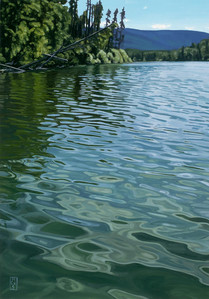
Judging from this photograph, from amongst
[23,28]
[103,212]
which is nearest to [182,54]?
[23,28]

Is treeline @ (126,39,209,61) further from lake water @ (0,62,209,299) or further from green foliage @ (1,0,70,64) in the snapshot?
lake water @ (0,62,209,299)

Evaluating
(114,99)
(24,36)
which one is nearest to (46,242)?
(114,99)

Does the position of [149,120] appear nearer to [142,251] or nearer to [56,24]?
[142,251]

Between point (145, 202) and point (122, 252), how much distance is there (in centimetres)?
155

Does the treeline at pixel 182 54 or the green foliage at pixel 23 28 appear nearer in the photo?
the green foliage at pixel 23 28

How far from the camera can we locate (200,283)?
3.61 metres

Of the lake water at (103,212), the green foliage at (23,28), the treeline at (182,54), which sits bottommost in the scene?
the lake water at (103,212)

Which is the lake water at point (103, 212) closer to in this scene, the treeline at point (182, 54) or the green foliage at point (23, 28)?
the green foliage at point (23, 28)

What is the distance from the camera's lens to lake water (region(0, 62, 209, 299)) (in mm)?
3588

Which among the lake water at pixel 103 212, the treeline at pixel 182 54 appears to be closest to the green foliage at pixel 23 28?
the lake water at pixel 103 212

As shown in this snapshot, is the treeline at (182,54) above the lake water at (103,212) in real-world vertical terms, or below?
above

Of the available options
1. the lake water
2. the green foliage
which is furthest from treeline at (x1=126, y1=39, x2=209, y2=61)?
the lake water

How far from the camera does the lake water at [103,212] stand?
3.59 meters

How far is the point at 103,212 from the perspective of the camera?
17.0ft
